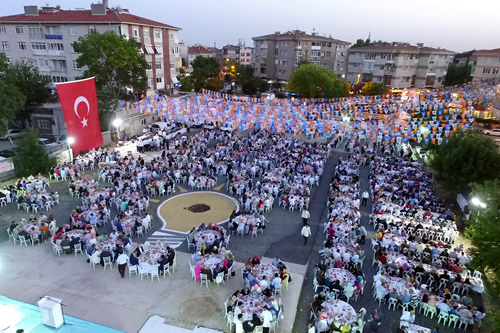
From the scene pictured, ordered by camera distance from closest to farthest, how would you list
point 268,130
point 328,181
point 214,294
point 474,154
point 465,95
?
point 214,294 → point 474,154 → point 328,181 → point 465,95 → point 268,130

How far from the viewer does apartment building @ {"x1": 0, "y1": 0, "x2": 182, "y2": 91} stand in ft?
140

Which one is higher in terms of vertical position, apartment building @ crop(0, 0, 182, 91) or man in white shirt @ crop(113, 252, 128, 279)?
apartment building @ crop(0, 0, 182, 91)

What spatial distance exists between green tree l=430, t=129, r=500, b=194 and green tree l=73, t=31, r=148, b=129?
95.9 feet

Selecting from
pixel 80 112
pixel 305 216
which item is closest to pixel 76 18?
pixel 80 112

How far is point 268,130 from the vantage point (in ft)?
119

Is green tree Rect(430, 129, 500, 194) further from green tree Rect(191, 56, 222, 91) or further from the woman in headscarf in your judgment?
green tree Rect(191, 56, 222, 91)

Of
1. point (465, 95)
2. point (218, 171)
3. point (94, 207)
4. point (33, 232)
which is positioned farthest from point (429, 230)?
point (465, 95)

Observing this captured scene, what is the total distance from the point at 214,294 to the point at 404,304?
687 centimetres

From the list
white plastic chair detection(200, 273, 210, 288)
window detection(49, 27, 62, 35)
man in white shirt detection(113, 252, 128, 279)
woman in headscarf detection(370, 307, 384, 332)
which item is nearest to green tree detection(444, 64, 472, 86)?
window detection(49, 27, 62, 35)

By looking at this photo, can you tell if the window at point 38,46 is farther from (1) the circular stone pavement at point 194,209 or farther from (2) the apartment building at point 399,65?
(2) the apartment building at point 399,65

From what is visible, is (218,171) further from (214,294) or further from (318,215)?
(214,294)

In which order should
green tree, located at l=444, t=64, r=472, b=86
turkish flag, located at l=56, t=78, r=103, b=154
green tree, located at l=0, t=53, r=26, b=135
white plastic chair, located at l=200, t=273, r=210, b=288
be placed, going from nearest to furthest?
white plastic chair, located at l=200, t=273, r=210, b=288 → turkish flag, located at l=56, t=78, r=103, b=154 → green tree, located at l=0, t=53, r=26, b=135 → green tree, located at l=444, t=64, r=472, b=86

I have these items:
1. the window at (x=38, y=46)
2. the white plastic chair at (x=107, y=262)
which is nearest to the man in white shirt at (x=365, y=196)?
the white plastic chair at (x=107, y=262)

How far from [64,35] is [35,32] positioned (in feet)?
16.2
